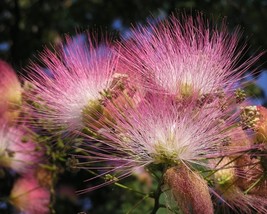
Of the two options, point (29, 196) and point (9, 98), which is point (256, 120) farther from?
point (29, 196)

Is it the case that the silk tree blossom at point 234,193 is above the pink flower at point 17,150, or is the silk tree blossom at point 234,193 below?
below

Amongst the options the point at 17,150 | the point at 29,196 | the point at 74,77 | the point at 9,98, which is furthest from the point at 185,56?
the point at 29,196

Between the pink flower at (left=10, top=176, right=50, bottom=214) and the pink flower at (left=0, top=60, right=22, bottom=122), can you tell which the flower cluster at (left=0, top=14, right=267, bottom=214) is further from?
the pink flower at (left=10, top=176, right=50, bottom=214)

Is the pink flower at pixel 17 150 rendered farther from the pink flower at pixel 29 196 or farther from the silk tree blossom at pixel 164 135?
the silk tree blossom at pixel 164 135

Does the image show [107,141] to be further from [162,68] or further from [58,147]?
[58,147]

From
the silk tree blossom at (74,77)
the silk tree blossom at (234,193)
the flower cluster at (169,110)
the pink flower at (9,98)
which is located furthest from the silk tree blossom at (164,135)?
the pink flower at (9,98)

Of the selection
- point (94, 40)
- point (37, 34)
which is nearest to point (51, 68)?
point (94, 40)
